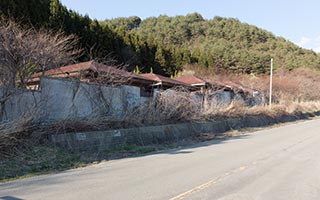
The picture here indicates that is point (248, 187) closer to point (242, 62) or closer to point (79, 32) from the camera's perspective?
point (79, 32)

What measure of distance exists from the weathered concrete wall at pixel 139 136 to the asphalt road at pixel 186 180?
2163 millimetres

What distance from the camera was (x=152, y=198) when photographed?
633 cm

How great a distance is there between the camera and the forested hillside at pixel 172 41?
26.8m

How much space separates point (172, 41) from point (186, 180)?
6255 cm

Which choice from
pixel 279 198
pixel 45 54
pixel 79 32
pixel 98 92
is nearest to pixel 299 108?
pixel 79 32

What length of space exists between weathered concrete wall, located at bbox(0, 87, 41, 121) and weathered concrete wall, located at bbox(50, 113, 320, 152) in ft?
4.47

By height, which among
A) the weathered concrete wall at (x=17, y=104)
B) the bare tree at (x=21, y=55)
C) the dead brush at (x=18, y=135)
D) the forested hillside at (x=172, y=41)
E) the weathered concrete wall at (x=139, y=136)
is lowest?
Result: the weathered concrete wall at (x=139, y=136)

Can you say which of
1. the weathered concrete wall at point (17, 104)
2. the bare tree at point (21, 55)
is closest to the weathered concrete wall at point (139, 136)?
the weathered concrete wall at point (17, 104)

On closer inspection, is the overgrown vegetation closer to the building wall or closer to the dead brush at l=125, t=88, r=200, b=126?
the dead brush at l=125, t=88, r=200, b=126

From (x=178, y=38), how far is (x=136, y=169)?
63.3m

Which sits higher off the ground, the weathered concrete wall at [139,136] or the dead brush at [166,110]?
the dead brush at [166,110]

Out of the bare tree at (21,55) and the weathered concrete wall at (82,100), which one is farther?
the weathered concrete wall at (82,100)

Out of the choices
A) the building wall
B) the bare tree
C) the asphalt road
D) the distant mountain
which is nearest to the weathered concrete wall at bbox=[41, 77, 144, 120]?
the building wall

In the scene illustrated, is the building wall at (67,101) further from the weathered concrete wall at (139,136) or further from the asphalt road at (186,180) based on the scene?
the asphalt road at (186,180)
